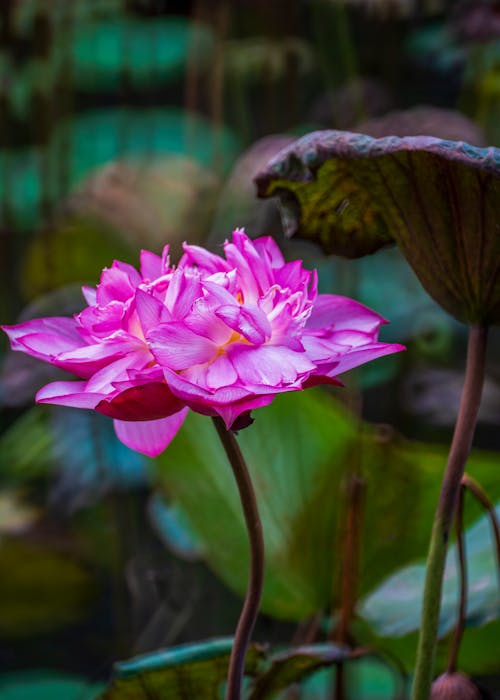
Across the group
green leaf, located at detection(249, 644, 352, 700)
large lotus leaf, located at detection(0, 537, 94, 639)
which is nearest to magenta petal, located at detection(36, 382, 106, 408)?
green leaf, located at detection(249, 644, 352, 700)

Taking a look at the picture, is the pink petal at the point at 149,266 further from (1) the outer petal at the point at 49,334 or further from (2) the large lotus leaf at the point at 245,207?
(2) the large lotus leaf at the point at 245,207

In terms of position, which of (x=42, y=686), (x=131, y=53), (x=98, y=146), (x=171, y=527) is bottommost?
(x=42, y=686)

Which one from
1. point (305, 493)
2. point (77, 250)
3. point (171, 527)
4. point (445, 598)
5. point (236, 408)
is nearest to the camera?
point (236, 408)

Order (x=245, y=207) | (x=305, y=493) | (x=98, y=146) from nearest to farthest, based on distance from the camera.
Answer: (x=305, y=493) < (x=245, y=207) < (x=98, y=146)

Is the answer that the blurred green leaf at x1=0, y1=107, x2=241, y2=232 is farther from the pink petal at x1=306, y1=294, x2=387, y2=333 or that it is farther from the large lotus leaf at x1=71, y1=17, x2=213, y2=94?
the pink petal at x1=306, y1=294, x2=387, y2=333

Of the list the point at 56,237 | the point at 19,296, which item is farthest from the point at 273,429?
the point at 19,296

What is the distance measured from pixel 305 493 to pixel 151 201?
0.52 metres

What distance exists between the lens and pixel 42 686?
73 cm

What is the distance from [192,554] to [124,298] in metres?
0.52

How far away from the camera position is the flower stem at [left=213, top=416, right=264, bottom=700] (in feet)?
0.65

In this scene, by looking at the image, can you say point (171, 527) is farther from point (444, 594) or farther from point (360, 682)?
point (444, 594)

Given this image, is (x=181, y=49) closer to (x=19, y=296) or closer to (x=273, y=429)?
(x=19, y=296)

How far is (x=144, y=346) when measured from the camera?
21cm

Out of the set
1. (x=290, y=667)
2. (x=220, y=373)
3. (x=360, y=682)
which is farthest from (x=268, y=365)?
(x=360, y=682)
